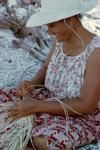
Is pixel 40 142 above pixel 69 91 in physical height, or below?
below

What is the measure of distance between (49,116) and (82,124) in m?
0.21

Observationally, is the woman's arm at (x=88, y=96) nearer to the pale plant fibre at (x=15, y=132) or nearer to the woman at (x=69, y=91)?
the woman at (x=69, y=91)

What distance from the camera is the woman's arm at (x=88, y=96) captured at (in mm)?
3029

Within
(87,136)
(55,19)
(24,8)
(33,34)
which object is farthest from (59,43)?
(24,8)

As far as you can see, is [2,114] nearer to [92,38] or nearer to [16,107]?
[16,107]

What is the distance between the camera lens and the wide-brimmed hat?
9.89 feet

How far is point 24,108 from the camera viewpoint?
10.2 ft

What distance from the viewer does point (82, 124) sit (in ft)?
10.5

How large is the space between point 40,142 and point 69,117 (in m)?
0.24

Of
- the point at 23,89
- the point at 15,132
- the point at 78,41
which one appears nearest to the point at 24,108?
the point at 15,132

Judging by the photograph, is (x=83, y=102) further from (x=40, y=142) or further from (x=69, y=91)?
(x=40, y=142)

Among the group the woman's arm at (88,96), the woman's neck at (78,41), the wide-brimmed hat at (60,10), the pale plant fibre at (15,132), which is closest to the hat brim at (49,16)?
the wide-brimmed hat at (60,10)

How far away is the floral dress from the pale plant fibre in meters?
0.06

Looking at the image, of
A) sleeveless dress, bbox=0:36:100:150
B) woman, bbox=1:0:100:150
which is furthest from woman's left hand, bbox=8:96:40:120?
sleeveless dress, bbox=0:36:100:150
